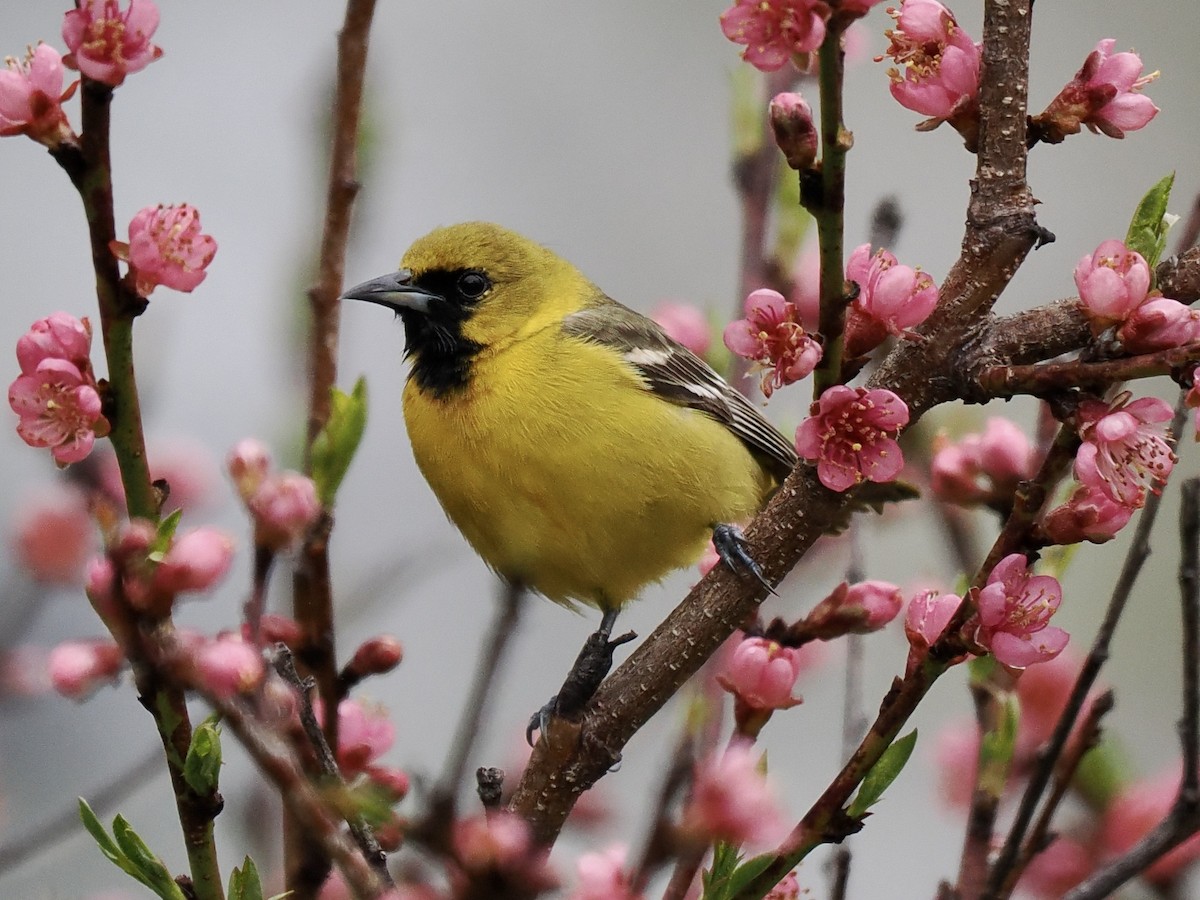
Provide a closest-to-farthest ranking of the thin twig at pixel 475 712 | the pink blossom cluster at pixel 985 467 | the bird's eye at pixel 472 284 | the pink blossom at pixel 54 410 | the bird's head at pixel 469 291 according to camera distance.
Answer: the thin twig at pixel 475 712
the pink blossom at pixel 54 410
the pink blossom cluster at pixel 985 467
the bird's head at pixel 469 291
the bird's eye at pixel 472 284

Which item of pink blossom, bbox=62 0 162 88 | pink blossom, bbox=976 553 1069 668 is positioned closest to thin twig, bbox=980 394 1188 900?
pink blossom, bbox=976 553 1069 668

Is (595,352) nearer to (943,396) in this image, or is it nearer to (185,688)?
(943,396)

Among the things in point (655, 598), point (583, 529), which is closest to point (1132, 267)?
point (583, 529)

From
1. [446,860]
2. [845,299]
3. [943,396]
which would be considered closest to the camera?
[446,860]

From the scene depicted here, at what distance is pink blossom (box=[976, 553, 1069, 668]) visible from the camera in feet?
4.66

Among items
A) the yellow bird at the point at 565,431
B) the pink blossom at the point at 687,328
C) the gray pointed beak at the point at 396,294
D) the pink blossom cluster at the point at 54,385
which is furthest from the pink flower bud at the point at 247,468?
the gray pointed beak at the point at 396,294

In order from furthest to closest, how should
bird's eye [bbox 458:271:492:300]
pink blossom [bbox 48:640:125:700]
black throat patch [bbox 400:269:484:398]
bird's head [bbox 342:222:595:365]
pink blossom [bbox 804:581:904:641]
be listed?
bird's eye [bbox 458:271:492:300] < bird's head [bbox 342:222:595:365] < black throat patch [bbox 400:269:484:398] < pink blossom [bbox 804:581:904:641] < pink blossom [bbox 48:640:125:700]

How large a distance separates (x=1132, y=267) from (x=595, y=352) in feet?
7.00

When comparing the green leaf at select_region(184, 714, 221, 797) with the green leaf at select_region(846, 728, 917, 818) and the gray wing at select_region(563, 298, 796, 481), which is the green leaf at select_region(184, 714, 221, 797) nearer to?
the green leaf at select_region(846, 728, 917, 818)

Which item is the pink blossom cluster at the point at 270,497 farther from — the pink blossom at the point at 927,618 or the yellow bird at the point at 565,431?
the yellow bird at the point at 565,431

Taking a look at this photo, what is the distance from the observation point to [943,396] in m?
1.56

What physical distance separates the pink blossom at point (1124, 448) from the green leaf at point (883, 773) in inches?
13.9

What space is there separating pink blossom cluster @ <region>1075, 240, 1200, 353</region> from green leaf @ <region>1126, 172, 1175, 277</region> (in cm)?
10

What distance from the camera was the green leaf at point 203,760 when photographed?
1.31 m
